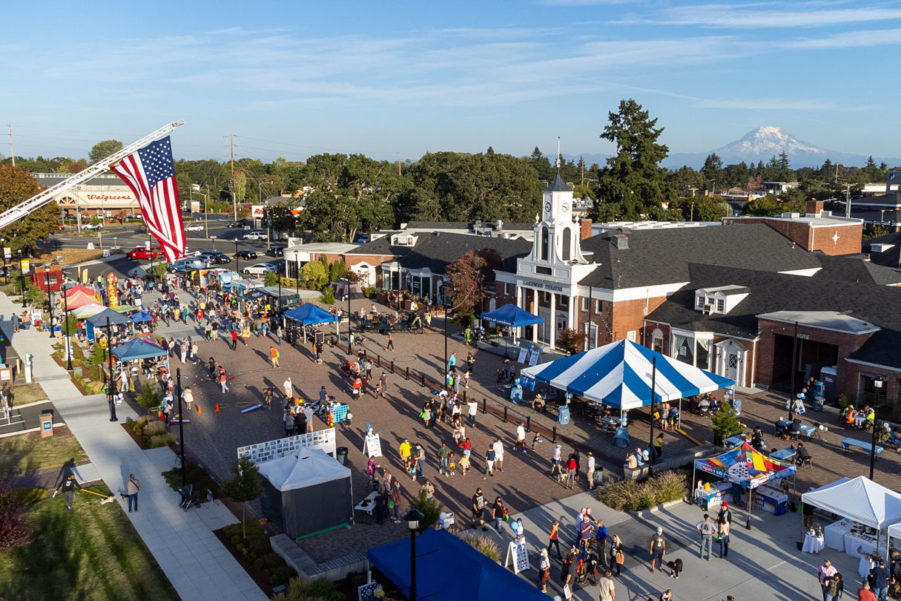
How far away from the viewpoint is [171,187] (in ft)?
76.8

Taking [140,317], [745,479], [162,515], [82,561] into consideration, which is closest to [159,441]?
[162,515]

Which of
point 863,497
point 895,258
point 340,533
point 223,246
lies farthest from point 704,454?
point 223,246

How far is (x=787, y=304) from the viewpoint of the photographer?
34938 mm

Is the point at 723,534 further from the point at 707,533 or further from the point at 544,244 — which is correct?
the point at 544,244

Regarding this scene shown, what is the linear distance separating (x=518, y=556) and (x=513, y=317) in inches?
937

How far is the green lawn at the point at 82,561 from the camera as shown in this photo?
671 inches

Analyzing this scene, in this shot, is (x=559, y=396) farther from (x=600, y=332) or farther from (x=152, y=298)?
(x=152, y=298)

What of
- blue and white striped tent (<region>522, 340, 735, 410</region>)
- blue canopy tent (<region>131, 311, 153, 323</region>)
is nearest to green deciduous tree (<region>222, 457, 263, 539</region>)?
blue and white striped tent (<region>522, 340, 735, 410</region>)

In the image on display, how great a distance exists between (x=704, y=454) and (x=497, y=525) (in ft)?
27.0

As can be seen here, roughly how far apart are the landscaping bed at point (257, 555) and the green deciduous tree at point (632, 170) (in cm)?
6698

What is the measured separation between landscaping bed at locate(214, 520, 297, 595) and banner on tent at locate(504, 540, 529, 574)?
16.4 ft

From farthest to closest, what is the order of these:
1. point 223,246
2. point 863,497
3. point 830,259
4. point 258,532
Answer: point 223,246 → point 830,259 → point 258,532 → point 863,497

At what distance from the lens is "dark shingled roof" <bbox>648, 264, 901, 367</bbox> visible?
30.0 m

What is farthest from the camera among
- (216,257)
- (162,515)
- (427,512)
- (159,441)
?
(216,257)
